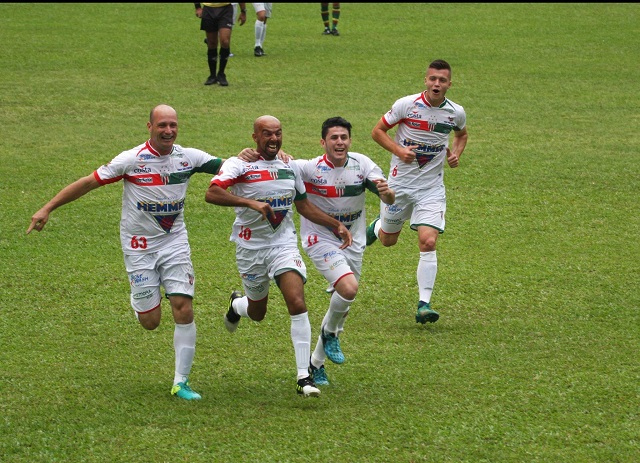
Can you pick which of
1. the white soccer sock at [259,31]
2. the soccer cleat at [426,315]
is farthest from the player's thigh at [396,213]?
the white soccer sock at [259,31]

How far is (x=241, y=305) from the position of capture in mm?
8961

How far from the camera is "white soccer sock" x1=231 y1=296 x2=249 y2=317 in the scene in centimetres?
889

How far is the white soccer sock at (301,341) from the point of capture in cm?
784

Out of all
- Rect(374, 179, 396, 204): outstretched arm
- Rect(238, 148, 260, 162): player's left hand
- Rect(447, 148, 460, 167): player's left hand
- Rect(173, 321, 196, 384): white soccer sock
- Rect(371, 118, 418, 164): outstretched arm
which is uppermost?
Rect(238, 148, 260, 162): player's left hand

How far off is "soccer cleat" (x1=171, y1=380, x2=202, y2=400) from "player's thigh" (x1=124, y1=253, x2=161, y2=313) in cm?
70

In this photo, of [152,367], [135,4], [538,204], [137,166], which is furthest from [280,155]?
[135,4]

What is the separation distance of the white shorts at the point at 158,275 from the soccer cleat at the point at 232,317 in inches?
42.9

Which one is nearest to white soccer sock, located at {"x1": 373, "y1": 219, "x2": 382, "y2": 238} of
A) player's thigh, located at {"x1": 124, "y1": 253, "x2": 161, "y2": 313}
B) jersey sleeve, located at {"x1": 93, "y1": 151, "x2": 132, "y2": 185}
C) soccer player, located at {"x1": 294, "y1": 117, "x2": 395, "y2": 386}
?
soccer player, located at {"x1": 294, "y1": 117, "x2": 395, "y2": 386}

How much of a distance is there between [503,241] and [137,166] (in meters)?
5.64

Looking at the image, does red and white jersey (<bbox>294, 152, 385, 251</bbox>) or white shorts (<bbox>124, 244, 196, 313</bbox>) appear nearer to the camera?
white shorts (<bbox>124, 244, 196, 313</bbox>)

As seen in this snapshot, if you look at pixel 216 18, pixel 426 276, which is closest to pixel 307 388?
pixel 426 276

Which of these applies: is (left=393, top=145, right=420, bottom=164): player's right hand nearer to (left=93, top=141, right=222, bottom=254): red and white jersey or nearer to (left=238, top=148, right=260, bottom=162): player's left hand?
(left=238, top=148, right=260, bottom=162): player's left hand

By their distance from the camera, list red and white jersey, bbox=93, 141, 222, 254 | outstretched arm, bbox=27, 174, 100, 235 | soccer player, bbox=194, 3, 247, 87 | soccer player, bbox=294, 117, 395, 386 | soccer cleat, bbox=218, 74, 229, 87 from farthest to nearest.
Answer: soccer cleat, bbox=218, 74, 229, 87
soccer player, bbox=194, 3, 247, 87
soccer player, bbox=294, 117, 395, 386
red and white jersey, bbox=93, 141, 222, 254
outstretched arm, bbox=27, 174, 100, 235

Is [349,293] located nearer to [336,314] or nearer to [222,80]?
[336,314]
